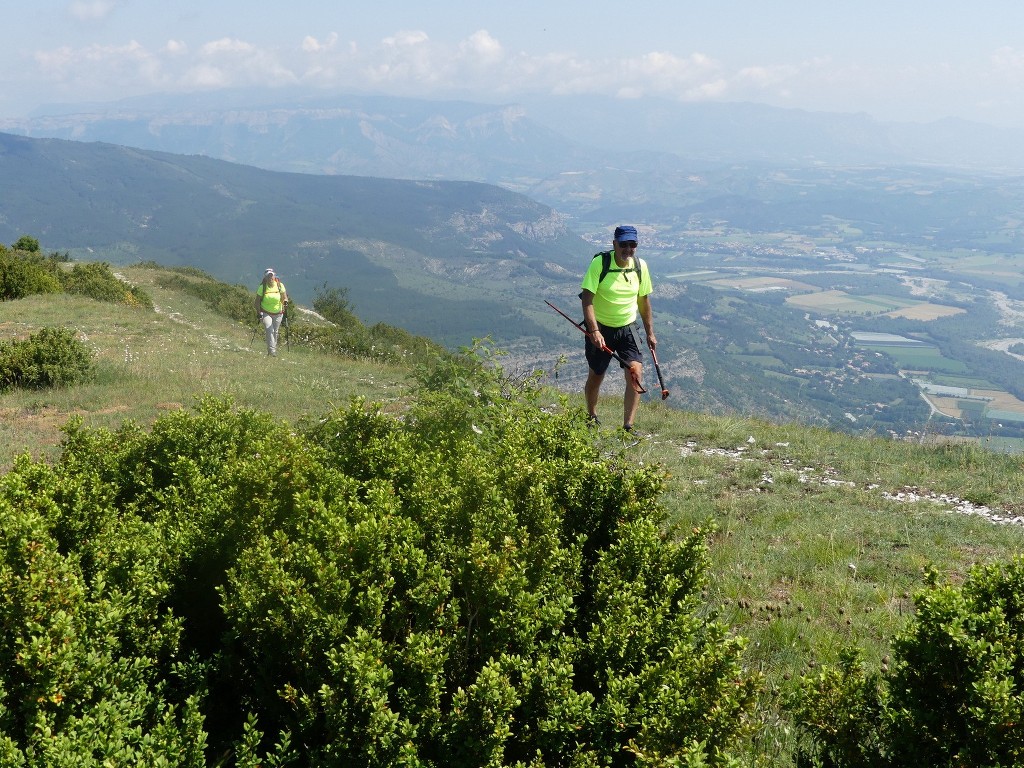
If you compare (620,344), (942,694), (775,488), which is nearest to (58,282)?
(620,344)

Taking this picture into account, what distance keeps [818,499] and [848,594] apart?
124 inches

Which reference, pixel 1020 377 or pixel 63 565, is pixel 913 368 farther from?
pixel 63 565

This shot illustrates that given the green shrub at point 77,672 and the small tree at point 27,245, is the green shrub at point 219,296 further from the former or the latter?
the green shrub at point 77,672

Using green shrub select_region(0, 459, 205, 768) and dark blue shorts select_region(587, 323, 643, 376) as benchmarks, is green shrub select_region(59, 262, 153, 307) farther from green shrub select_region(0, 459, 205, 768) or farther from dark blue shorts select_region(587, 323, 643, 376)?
green shrub select_region(0, 459, 205, 768)

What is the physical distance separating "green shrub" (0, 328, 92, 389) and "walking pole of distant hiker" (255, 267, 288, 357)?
5775mm

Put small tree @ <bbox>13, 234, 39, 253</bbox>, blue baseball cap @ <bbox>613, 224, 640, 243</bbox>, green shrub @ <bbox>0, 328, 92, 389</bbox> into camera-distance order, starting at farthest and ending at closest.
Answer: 1. small tree @ <bbox>13, 234, 39, 253</bbox>
2. green shrub @ <bbox>0, 328, 92, 389</bbox>
3. blue baseball cap @ <bbox>613, 224, 640, 243</bbox>

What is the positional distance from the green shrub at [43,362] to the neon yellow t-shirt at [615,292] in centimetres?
1013

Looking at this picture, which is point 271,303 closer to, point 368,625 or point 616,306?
point 616,306

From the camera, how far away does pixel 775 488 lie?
28.5ft

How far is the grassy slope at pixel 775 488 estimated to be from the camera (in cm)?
510

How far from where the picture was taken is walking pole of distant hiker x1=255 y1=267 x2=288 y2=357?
61.5 feet

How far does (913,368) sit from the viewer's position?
164 metres

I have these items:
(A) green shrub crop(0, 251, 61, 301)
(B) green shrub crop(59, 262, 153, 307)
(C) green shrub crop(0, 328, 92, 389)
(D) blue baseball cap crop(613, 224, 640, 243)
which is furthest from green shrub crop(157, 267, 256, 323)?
(D) blue baseball cap crop(613, 224, 640, 243)

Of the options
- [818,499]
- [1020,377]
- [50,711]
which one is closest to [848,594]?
[818,499]
